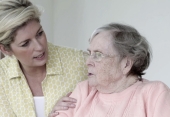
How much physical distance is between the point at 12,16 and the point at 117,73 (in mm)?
677

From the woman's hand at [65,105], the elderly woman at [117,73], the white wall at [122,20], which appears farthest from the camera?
the white wall at [122,20]

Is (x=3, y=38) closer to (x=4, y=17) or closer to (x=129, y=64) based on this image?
(x=4, y=17)

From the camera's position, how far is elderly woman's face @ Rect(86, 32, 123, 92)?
1.34 m

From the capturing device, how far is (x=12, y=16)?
151 centimetres

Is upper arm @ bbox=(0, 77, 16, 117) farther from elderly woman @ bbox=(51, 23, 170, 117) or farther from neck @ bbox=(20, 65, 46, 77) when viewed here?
elderly woman @ bbox=(51, 23, 170, 117)

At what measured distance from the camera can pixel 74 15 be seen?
10.3 ft

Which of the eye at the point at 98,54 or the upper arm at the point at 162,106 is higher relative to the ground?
the eye at the point at 98,54

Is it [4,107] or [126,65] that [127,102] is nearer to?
[126,65]

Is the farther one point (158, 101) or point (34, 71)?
point (34, 71)

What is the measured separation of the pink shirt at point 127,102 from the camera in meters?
1.20

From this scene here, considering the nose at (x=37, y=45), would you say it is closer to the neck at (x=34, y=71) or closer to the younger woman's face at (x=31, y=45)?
the younger woman's face at (x=31, y=45)

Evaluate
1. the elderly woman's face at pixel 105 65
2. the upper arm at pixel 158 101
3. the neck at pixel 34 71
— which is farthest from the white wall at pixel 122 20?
the upper arm at pixel 158 101

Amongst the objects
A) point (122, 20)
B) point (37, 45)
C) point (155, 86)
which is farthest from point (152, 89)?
point (122, 20)

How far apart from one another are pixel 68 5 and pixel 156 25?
121cm
